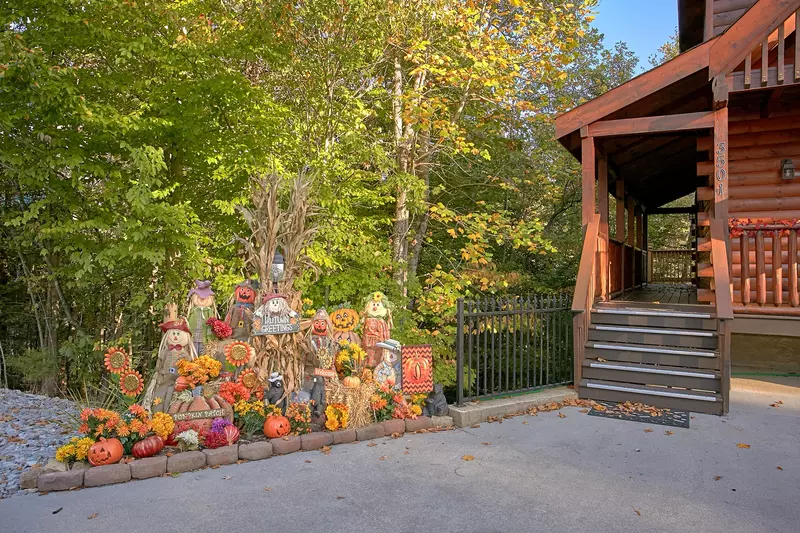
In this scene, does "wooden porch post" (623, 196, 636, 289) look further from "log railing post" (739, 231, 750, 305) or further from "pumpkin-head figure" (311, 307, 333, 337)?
"pumpkin-head figure" (311, 307, 333, 337)

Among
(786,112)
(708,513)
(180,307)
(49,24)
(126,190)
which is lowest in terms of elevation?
(708,513)

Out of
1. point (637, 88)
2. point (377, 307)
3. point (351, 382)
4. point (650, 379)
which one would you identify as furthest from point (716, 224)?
point (351, 382)

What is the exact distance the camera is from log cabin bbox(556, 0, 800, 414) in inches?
263

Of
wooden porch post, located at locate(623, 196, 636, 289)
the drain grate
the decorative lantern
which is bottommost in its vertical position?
the drain grate

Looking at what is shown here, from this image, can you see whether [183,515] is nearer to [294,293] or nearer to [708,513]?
[294,293]

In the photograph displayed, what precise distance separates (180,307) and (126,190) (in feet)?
8.31

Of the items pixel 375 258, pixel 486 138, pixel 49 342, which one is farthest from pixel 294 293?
pixel 49 342

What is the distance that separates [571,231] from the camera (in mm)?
13516

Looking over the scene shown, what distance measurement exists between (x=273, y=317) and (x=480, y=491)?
2.83m

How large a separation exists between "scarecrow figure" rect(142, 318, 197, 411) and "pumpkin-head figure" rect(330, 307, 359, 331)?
60.6 inches

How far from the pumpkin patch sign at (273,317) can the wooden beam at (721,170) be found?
576cm

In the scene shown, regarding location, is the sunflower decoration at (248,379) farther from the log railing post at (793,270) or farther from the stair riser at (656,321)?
the log railing post at (793,270)

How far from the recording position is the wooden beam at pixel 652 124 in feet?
24.3

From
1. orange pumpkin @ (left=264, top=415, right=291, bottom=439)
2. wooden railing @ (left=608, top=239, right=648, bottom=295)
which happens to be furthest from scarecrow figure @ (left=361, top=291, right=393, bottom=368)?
wooden railing @ (left=608, top=239, right=648, bottom=295)
